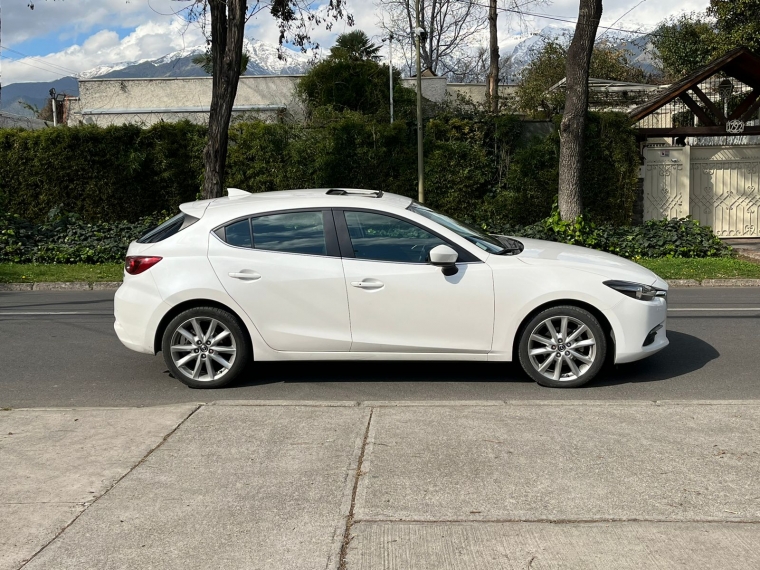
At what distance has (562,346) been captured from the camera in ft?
22.4

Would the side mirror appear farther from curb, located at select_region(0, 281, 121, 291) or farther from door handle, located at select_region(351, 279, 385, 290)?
curb, located at select_region(0, 281, 121, 291)

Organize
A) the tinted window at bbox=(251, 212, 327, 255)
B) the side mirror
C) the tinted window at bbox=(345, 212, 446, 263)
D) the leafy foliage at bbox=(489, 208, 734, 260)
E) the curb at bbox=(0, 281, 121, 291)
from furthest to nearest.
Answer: the leafy foliage at bbox=(489, 208, 734, 260)
the curb at bbox=(0, 281, 121, 291)
the tinted window at bbox=(251, 212, 327, 255)
the tinted window at bbox=(345, 212, 446, 263)
the side mirror

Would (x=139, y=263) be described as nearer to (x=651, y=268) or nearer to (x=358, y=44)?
(x=651, y=268)

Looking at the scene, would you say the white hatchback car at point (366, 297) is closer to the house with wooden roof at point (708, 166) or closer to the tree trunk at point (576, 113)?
the tree trunk at point (576, 113)

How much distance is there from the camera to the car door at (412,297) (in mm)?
6789

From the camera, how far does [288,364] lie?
26.4 ft

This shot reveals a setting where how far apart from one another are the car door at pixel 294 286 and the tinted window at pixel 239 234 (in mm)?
32

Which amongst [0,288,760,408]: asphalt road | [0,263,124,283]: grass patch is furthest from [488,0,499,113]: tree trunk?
[0,288,760,408]: asphalt road

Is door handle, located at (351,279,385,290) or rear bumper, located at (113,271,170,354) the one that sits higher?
door handle, located at (351,279,385,290)

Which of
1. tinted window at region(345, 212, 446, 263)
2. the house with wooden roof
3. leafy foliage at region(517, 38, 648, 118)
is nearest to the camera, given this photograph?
tinted window at region(345, 212, 446, 263)

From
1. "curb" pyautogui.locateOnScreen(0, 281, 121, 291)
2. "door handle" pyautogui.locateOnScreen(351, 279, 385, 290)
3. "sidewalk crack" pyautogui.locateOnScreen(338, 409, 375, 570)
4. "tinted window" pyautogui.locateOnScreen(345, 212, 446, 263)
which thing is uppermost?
"tinted window" pyautogui.locateOnScreen(345, 212, 446, 263)

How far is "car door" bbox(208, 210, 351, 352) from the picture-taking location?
6.90m

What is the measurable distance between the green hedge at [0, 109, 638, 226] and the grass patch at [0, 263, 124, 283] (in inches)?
110

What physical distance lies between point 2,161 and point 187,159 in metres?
3.81
